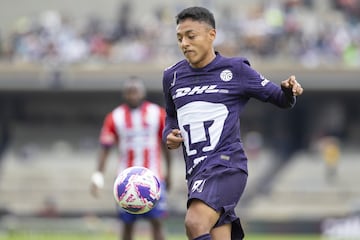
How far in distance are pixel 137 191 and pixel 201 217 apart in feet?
2.60

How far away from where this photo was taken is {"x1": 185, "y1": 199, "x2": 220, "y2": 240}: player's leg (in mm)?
8305

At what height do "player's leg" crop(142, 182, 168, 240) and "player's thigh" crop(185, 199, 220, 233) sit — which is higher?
"player's leg" crop(142, 182, 168, 240)

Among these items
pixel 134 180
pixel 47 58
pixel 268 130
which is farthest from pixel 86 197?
pixel 134 180

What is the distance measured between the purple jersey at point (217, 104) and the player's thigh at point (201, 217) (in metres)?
0.34

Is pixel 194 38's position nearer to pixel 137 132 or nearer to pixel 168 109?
pixel 168 109

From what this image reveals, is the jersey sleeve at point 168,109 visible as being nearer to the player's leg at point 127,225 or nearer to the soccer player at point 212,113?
the soccer player at point 212,113

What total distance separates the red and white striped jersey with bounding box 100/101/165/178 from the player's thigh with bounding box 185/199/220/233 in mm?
5129

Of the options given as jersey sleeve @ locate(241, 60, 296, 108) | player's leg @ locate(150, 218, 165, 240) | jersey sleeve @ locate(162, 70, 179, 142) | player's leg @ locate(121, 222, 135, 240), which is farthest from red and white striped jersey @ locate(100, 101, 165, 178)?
jersey sleeve @ locate(241, 60, 296, 108)

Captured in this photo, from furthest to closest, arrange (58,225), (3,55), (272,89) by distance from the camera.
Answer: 1. (3,55)
2. (58,225)
3. (272,89)

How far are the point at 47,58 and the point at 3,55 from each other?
1636 millimetres

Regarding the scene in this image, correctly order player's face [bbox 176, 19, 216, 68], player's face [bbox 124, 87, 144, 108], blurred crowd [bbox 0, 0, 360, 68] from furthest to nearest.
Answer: blurred crowd [bbox 0, 0, 360, 68], player's face [bbox 124, 87, 144, 108], player's face [bbox 176, 19, 216, 68]

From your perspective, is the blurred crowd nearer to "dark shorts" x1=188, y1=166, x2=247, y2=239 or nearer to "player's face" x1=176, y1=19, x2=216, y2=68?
"player's face" x1=176, y1=19, x2=216, y2=68

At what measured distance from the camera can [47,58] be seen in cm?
3167

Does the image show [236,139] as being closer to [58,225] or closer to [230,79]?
[230,79]
